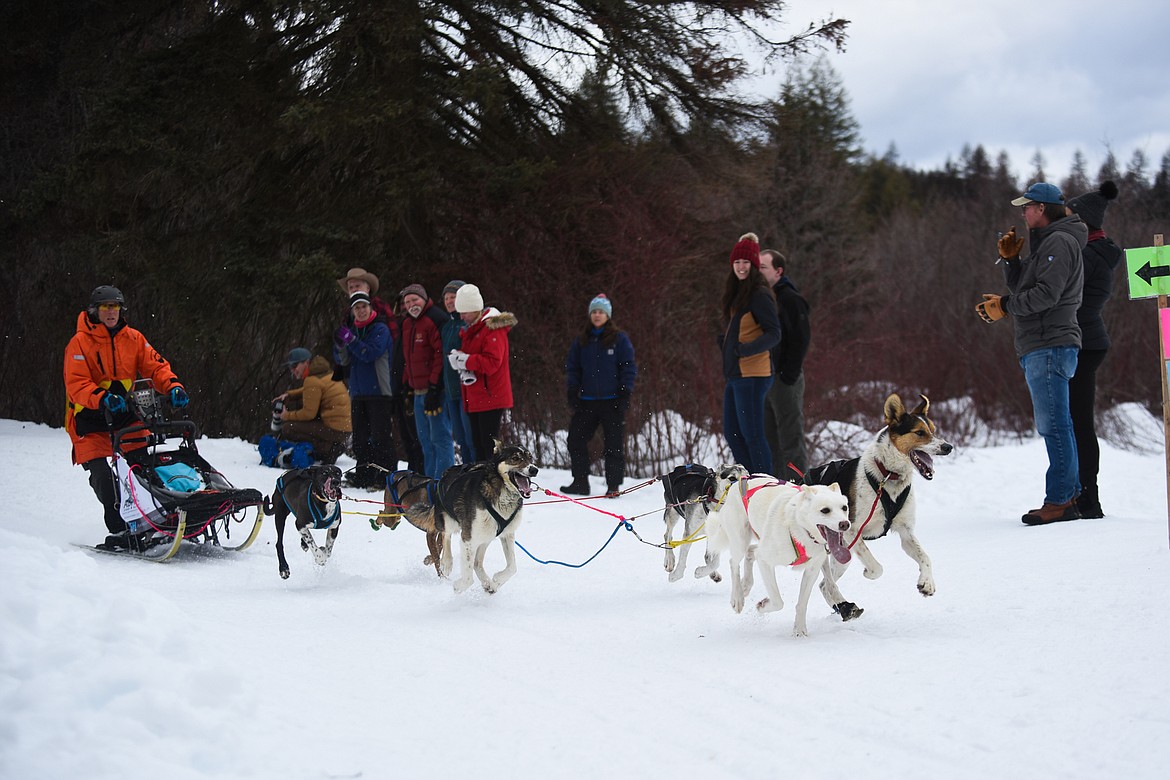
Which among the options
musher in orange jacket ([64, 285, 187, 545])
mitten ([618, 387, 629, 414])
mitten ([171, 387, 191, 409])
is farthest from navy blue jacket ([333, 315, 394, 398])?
mitten ([171, 387, 191, 409])

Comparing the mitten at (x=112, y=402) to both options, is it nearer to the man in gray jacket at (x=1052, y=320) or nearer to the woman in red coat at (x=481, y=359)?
the woman in red coat at (x=481, y=359)

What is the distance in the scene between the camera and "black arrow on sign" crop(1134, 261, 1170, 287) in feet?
18.7

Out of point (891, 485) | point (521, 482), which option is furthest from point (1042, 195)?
point (521, 482)

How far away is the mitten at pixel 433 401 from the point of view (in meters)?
8.51

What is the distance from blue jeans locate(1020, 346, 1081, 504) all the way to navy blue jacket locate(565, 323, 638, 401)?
3.46 metres

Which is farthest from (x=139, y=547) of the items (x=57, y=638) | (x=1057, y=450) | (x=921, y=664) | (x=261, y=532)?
(x=1057, y=450)

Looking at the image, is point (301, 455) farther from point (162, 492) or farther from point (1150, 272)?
point (1150, 272)

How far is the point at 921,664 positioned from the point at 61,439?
32.9ft

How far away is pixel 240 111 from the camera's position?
35.9ft

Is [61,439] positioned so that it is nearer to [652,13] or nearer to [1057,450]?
[652,13]

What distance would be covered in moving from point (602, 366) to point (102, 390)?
396 centimetres

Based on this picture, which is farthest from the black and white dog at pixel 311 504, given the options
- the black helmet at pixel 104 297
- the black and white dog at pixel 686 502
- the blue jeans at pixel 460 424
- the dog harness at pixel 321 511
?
the blue jeans at pixel 460 424

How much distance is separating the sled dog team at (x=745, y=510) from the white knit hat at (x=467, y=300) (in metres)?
2.09

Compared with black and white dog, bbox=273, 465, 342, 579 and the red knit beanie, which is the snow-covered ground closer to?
black and white dog, bbox=273, 465, 342, 579
